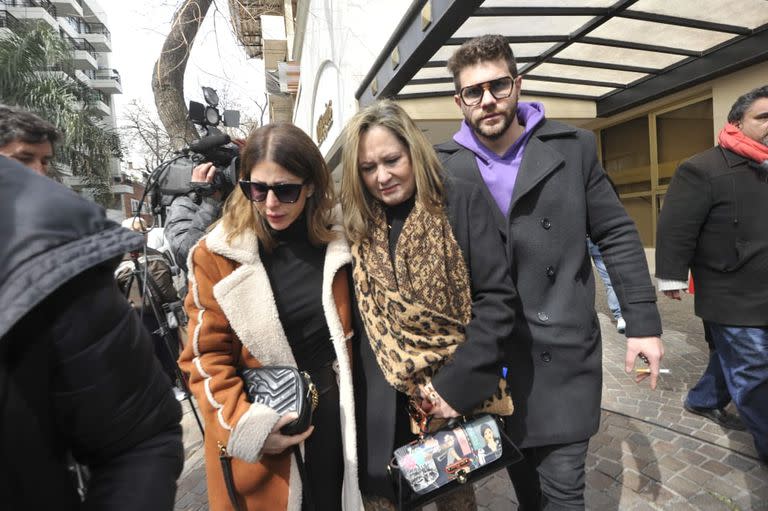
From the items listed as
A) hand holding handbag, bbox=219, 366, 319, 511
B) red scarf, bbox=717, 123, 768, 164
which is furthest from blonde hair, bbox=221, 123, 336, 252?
red scarf, bbox=717, 123, 768, 164

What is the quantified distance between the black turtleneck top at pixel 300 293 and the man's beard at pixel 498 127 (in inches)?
30.6

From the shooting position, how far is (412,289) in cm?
165

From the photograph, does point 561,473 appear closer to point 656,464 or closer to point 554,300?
point 554,300

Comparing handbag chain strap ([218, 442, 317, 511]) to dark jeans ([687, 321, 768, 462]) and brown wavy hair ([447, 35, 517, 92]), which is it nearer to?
brown wavy hair ([447, 35, 517, 92])

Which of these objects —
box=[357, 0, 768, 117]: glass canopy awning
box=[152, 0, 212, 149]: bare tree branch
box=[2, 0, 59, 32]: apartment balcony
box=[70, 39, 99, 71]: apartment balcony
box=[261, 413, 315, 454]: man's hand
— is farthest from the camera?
box=[70, 39, 99, 71]: apartment balcony

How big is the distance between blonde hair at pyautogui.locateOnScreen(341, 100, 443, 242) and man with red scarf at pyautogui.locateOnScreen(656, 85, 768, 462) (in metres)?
1.85

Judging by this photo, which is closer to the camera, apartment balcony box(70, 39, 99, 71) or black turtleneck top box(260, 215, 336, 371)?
black turtleneck top box(260, 215, 336, 371)

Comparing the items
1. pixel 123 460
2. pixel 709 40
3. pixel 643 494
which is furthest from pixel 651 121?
pixel 123 460

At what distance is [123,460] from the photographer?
34.4 inches

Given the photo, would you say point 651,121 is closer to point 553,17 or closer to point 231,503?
point 553,17

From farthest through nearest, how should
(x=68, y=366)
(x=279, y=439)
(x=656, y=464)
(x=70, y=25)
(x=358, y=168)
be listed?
(x=70, y=25) → (x=656, y=464) → (x=358, y=168) → (x=279, y=439) → (x=68, y=366)

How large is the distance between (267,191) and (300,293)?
38 centimetres

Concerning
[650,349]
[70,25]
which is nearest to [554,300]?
[650,349]

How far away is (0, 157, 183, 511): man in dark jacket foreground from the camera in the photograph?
2.35 feet
